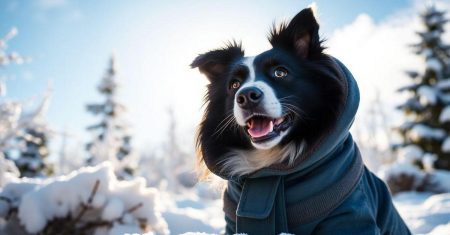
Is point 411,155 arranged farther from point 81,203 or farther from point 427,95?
point 81,203

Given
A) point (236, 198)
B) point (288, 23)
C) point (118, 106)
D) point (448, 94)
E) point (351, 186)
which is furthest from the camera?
point (118, 106)

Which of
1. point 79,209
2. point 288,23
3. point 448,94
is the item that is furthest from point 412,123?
point 79,209

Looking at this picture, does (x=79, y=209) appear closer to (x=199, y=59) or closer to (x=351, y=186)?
(x=199, y=59)

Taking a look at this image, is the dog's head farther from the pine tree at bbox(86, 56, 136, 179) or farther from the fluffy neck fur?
the pine tree at bbox(86, 56, 136, 179)

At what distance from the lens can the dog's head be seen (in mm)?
2537

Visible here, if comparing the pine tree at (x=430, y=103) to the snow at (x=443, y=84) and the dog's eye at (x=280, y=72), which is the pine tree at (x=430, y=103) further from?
the dog's eye at (x=280, y=72)

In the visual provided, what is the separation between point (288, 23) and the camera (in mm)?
2959

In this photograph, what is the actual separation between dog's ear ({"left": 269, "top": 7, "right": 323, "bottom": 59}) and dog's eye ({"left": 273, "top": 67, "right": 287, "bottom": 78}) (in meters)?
0.27

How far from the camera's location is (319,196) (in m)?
2.18

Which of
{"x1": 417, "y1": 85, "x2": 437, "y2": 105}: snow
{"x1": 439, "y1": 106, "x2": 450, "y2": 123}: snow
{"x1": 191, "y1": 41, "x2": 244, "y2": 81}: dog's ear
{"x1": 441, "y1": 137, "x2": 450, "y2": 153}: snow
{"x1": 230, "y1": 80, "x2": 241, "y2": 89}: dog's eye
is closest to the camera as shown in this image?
{"x1": 230, "y1": 80, "x2": 241, "y2": 89}: dog's eye

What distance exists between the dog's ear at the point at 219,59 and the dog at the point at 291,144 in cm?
2

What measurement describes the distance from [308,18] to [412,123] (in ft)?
44.5

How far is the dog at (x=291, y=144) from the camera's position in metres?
2.21

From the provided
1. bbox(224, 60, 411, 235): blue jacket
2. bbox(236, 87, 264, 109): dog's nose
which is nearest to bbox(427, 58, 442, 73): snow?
bbox(224, 60, 411, 235): blue jacket
